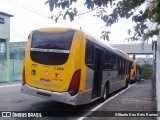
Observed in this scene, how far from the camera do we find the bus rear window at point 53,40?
10227mm

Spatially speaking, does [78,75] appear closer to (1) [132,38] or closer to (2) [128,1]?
(1) [132,38]

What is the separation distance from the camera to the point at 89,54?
35.8 ft

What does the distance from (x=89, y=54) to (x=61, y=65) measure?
4.55 ft

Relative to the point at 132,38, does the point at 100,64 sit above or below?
below

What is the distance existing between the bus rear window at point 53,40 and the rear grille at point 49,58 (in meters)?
0.25

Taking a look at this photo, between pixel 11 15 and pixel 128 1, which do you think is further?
pixel 11 15

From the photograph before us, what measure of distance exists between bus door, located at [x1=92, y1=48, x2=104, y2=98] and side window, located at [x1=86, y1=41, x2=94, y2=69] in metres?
0.53

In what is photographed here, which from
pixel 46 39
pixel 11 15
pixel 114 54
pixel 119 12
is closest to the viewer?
pixel 119 12

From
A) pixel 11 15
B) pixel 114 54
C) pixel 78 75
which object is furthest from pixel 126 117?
pixel 11 15

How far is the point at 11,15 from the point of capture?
26.9 meters

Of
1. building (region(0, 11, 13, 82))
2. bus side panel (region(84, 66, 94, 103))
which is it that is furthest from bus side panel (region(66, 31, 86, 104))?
building (region(0, 11, 13, 82))

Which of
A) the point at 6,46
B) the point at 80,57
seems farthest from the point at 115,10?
the point at 6,46

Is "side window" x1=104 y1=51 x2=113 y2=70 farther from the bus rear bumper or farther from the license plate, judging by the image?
the bus rear bumper

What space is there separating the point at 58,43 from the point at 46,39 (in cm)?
59
